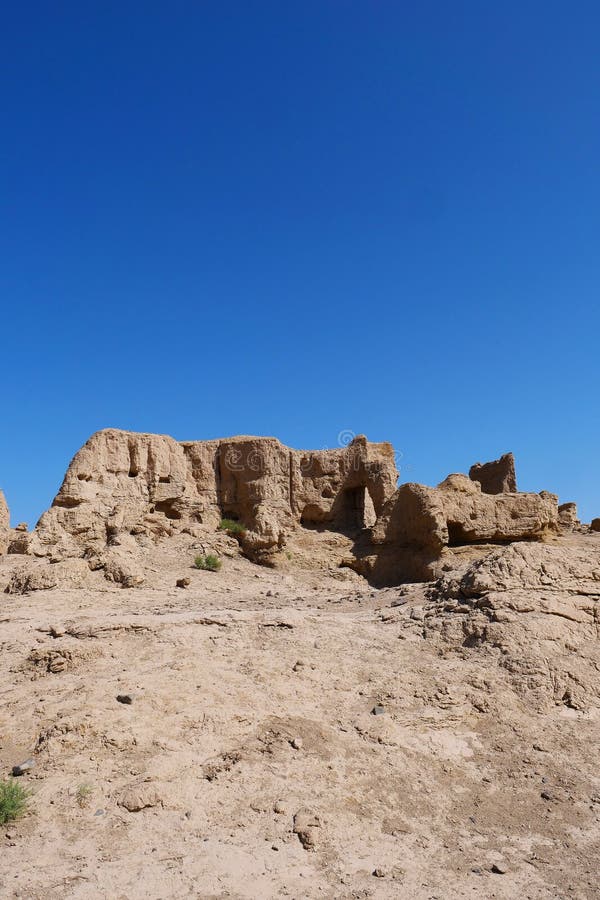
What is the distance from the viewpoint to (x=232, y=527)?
16.5 metres

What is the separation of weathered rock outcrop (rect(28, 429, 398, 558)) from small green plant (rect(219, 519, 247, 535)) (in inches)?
7.7

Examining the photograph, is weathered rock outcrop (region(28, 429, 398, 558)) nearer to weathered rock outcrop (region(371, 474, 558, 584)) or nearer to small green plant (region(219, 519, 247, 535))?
small green plant (region(219, 519, 247, 535))

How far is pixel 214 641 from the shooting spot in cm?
745

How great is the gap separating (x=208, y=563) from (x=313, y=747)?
8634 mm

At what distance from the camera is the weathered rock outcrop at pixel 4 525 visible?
1309 cm

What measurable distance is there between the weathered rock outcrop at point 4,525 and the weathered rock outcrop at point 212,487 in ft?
2.27

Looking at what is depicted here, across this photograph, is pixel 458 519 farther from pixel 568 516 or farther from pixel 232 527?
pixel 568 516

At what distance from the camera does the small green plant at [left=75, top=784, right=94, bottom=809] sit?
4984mm

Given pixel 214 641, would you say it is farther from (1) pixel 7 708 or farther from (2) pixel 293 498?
(2) pixel 293 498

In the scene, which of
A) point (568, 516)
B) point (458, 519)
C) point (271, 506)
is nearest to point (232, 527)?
point (271, 506)

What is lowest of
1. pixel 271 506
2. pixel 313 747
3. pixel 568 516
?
pixel 313 747

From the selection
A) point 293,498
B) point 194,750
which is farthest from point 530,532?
point 194,750

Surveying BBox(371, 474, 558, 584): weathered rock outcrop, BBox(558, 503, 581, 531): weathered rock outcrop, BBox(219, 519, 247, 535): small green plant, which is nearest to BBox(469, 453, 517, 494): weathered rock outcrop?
BBox(558, 503, 581, 531): weathered rock outcrop

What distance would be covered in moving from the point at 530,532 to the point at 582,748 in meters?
8.01
